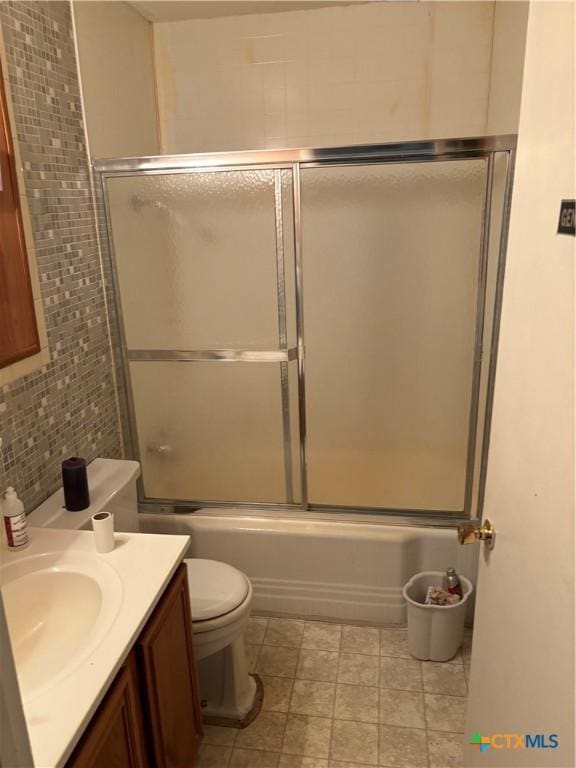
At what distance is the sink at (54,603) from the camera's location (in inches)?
49.8

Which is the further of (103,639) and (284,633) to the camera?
(284,633)

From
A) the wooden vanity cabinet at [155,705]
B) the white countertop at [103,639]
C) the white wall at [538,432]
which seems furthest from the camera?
the wooden vanity cabinet at [155,705]

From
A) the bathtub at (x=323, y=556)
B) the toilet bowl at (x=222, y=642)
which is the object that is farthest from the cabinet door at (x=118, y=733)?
the bathtub at (x=323, y=556)

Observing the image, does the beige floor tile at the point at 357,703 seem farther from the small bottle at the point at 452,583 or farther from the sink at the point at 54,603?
the sink at the point at 54,603

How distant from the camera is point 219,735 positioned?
5.95ft

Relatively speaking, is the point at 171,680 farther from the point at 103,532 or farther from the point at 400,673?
the point at 400,673

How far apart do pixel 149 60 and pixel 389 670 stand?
267cm

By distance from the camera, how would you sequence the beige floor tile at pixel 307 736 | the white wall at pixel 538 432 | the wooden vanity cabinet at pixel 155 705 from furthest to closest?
the beige floor tile at pixel 307 736
the wooden vanity cabinet at pixel 155 705
the white wall at pixel 538 432

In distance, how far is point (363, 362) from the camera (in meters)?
2.39

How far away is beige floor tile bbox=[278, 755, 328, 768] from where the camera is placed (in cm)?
169

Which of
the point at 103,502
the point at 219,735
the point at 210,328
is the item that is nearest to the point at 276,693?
the point at 219,735

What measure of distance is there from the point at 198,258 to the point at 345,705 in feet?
5.32

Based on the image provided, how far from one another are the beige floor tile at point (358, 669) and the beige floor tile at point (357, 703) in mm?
26

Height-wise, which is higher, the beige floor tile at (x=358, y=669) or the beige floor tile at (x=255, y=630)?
the beige floor tile at (x=358, y=669)
